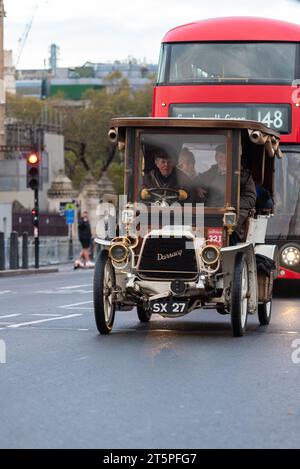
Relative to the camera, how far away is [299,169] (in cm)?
2348

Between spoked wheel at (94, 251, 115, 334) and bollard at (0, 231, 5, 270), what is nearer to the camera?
spoked wheel at (94, 251, 115, 334)

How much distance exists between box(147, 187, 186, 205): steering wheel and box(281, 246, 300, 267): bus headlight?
28.1 ft

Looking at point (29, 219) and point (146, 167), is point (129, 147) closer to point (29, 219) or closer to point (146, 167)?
point (146, 167)

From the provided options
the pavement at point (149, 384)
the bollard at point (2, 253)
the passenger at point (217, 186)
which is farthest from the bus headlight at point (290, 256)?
the bollard at point (2, 253)

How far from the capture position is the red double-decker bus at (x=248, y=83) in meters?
21.9

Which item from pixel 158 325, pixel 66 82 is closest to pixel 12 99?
pixel 66 82

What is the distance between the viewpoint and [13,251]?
4138 centimetres

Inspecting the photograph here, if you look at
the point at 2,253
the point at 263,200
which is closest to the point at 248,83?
the point at 263,200

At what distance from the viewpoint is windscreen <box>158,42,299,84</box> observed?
73.2ft

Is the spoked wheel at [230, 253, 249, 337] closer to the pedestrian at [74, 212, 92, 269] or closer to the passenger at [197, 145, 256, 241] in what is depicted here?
the passenger at [197, 145, 256, 241]

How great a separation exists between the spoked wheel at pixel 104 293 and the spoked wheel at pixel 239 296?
1372mm

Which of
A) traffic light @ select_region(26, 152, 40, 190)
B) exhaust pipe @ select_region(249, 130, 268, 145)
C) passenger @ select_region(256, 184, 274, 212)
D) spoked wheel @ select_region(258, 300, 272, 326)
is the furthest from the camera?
traffic light @ select_region(26, 152, 40, 190)

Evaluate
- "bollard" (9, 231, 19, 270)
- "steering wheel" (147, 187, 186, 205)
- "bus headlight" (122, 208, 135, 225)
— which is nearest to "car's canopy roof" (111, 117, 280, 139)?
"steering wheel" (147, 187, 186, 205)

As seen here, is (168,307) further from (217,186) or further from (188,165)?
(188,165)
